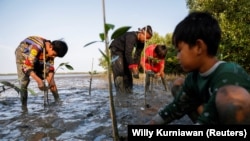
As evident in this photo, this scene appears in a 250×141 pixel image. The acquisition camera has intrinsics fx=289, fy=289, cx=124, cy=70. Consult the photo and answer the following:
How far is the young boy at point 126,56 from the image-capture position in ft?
23.1

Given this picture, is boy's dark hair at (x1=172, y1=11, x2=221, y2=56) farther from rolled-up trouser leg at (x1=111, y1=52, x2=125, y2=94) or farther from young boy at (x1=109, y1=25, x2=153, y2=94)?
rolled-up trouser leg at (x1=111, y1=52, x2=125, y2=94)

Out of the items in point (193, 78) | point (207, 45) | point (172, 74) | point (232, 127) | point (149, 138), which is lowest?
point (172, 74)

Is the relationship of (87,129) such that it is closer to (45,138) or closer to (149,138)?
(45,138)

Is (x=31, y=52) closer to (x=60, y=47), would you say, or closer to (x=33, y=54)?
(x=33, y=54)

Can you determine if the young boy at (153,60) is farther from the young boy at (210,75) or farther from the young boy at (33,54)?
the young boy at (210,75)

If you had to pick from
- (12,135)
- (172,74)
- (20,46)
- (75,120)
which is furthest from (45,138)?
(172,74)

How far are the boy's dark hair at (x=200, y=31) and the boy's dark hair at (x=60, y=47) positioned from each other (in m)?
4.28

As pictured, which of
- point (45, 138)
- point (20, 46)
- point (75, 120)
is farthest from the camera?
point (20, 46)

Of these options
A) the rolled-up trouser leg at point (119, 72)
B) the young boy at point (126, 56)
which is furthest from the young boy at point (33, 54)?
the rolled-up trouser leg at point (119, 72)

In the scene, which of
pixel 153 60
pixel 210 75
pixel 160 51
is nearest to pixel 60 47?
pixel 153 60

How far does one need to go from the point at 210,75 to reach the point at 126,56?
17.5 feet

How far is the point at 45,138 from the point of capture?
313 centimetres

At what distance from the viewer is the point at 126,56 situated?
23.3ft

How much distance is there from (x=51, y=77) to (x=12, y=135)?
11.3 feet
